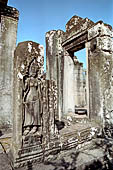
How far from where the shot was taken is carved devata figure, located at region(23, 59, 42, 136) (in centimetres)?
205

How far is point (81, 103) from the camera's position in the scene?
9961 mm

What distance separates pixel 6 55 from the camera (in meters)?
4.10

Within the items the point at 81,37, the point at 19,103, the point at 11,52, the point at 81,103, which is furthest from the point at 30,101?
the point at 81,103

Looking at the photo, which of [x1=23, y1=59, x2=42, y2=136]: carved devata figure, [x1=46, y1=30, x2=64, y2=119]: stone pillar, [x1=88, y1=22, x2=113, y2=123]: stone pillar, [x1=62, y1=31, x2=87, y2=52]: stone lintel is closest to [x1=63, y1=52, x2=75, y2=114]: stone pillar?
Answer: [x1=46, y1=30, x2=64, y2=119]: stone pillar

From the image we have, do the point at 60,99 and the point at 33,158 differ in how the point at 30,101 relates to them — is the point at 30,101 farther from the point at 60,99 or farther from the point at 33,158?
the point at 60,99

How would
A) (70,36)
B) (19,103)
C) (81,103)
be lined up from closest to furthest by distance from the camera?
(19,103), (70,36), (81,103)

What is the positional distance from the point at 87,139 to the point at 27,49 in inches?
97.2

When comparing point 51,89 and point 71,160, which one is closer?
point 71,160

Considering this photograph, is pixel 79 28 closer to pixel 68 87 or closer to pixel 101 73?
pixel 101 73

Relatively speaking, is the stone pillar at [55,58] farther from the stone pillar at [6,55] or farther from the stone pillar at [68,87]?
the stone pillar at [6,55]

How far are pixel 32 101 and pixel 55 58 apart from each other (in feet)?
11.1

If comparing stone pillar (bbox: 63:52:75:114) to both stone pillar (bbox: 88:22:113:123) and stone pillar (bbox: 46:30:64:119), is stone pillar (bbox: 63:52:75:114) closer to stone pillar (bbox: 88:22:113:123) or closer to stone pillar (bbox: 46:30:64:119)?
stone pillar (bbox: 46:30:64:119)

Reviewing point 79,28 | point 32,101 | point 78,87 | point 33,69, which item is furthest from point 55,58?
point 78,87

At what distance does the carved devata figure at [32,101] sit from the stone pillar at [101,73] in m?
2.13
